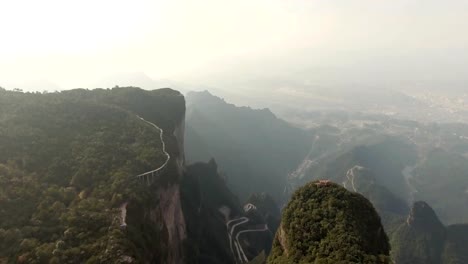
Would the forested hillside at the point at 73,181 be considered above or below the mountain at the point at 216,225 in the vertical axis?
above

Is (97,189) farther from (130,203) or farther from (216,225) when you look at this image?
(216,225)

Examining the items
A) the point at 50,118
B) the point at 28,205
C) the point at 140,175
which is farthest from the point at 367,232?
Result: the point at 50,118

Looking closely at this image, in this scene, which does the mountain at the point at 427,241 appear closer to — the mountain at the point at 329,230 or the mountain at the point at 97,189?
the mountain at the point at 97,189

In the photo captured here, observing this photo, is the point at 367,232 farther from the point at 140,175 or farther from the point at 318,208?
the point at 140,175

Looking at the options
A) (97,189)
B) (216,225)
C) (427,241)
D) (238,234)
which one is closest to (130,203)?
(97,189)

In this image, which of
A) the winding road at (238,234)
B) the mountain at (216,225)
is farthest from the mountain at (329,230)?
the winding road at (238,234)

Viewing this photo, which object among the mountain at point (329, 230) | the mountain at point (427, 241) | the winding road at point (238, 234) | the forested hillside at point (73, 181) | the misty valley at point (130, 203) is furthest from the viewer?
the mountain at point (427, 241)

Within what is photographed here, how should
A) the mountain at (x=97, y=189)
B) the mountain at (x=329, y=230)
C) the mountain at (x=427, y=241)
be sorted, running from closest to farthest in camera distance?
the mountain at (x=97, y=189), the mountain at (x=329, y=230), the mountain at (x=427, y=241)
